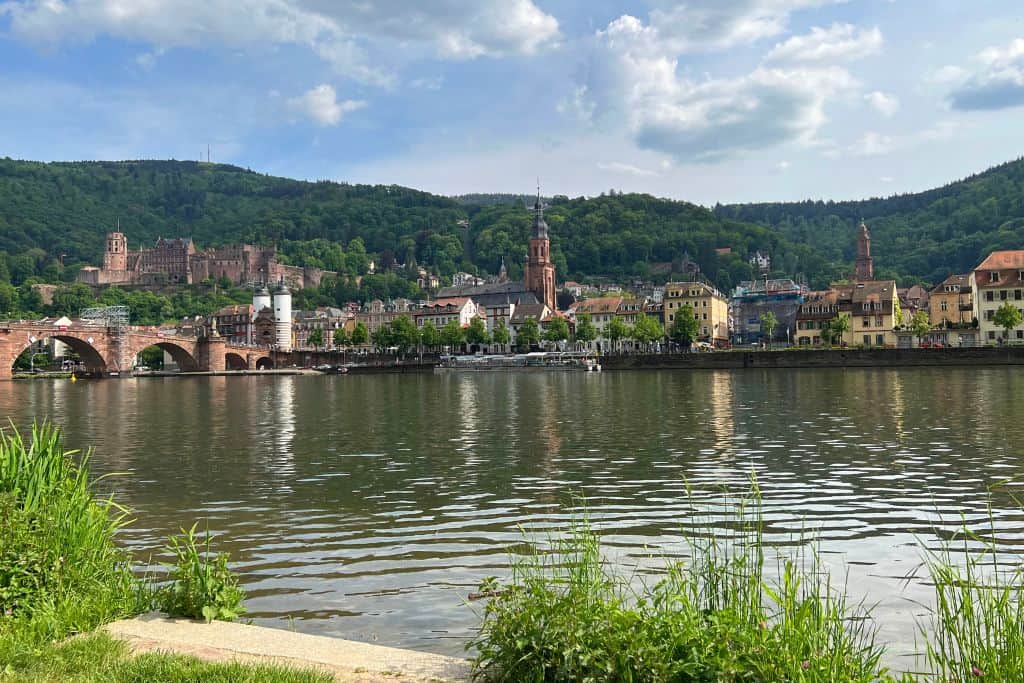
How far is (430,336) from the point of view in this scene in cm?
13912

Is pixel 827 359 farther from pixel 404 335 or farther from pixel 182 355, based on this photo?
pixel 182 355

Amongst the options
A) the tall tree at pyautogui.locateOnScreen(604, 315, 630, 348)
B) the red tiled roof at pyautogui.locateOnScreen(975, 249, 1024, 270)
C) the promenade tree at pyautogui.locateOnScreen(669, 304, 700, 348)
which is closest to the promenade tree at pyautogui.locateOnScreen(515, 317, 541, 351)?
the tall tree at pyautogui.locateOnScreen(604, 315, 630, 348)

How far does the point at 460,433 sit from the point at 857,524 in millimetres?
17544

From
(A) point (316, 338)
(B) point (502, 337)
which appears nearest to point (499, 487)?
(B) point (502, 337)

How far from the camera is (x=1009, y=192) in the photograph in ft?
546

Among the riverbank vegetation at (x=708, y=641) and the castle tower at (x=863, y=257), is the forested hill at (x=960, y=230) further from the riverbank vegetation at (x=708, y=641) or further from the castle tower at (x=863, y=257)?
the riverbank vegetation at (x=708, y=641)

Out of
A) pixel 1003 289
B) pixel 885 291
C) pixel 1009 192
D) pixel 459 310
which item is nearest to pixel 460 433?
pixel 1003 289

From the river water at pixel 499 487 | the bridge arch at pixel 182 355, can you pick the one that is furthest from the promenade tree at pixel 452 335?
the river water at pixel 499 487

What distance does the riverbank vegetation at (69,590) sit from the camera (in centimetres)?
645

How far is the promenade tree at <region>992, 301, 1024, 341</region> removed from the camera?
87.3 m

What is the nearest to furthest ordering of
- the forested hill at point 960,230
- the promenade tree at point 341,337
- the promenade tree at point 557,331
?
the promenade tree at point 557,331 → the promenade tree at point 341,337 → the forested hill at point 960,230

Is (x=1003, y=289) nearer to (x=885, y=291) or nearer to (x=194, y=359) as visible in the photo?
(x=885, y=291)

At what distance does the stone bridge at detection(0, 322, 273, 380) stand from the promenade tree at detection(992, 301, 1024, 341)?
96.7 m

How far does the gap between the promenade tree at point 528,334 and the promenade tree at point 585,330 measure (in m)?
7.33
